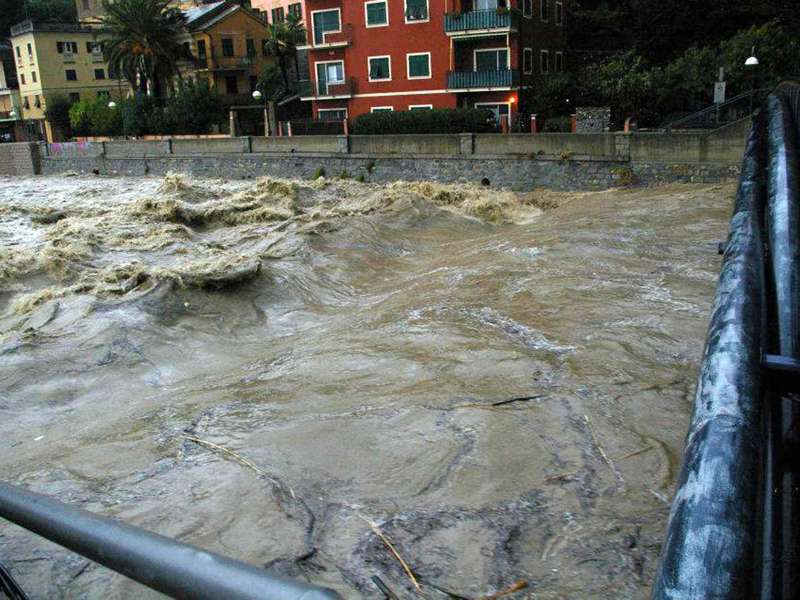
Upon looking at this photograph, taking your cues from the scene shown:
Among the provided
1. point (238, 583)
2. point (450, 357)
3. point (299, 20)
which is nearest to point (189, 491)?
point (450, 357)

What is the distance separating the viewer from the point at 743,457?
3.85ft

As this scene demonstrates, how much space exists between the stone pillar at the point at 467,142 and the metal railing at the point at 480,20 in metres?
8.02

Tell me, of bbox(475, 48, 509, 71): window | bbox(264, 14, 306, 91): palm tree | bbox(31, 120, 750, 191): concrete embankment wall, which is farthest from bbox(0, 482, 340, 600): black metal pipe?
bbox(264, 14, 306, 91): palm tree

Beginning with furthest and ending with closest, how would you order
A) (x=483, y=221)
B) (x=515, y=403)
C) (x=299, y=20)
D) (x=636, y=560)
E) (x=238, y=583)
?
1. (x=299, y=20)
2. (x=483, y=221)
3. (x=515, y=403)
4. (x=636, y=560)
5. (x=238, y=583)

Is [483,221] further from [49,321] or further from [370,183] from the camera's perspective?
[49,321]

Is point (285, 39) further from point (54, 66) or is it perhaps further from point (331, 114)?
point (54, 66)

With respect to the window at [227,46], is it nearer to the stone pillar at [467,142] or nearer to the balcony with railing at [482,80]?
the balcony with railing at [482,80]

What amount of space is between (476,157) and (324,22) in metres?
14.6

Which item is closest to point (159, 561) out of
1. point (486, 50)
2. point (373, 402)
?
point (373, 402)

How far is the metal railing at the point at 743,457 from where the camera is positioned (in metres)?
1.04

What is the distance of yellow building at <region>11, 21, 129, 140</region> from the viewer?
187 feet

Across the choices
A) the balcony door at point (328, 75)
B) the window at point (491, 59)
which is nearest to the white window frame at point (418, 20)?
the window at point (491, 59)

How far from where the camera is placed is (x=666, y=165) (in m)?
21.2

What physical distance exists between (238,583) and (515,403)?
4.66m
